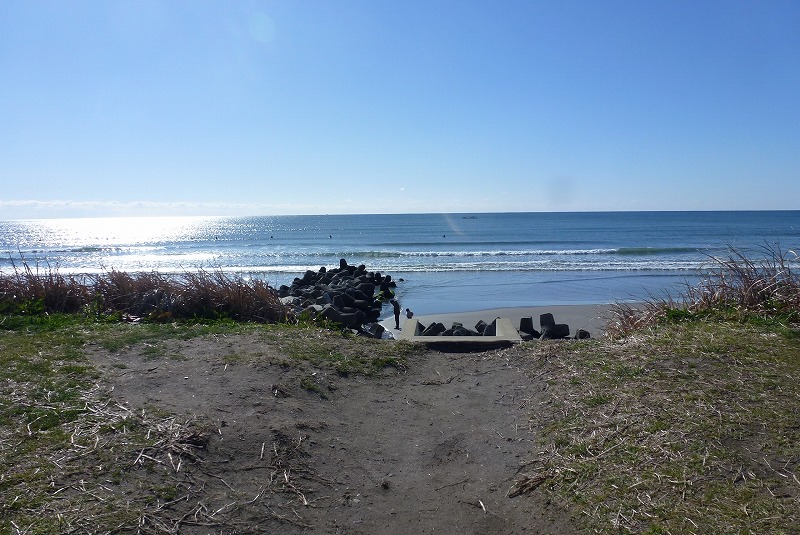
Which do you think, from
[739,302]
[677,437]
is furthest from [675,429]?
[739,302]

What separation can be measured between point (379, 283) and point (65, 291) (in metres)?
15.0

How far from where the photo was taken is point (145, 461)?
367 centimetres

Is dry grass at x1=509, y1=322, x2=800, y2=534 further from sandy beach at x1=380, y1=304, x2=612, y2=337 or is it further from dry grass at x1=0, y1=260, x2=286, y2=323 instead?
sandy beach at x1=380, y1=304, x2=612, y2=337

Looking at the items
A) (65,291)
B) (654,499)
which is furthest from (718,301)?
(65,291)

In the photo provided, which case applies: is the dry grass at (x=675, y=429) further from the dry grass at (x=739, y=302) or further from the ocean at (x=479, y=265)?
the ocean at (x=479, y=265)

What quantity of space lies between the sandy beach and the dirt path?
7.69m

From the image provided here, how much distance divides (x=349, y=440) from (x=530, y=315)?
10936 millimetres

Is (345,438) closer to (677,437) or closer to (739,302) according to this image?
(677,437)

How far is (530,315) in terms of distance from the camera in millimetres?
14875

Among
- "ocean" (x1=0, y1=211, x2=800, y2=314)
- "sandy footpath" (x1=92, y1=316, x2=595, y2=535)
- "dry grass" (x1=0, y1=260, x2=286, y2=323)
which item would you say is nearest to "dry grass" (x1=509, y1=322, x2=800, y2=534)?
"sandy footpath" (x1=92, y1=316, x2=595, y2=535)

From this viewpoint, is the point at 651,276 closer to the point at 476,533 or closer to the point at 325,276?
the point at 325,276

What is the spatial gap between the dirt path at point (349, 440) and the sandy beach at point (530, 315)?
7.69 meters

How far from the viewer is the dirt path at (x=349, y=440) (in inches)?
140

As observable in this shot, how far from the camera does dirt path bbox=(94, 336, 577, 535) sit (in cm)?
356
